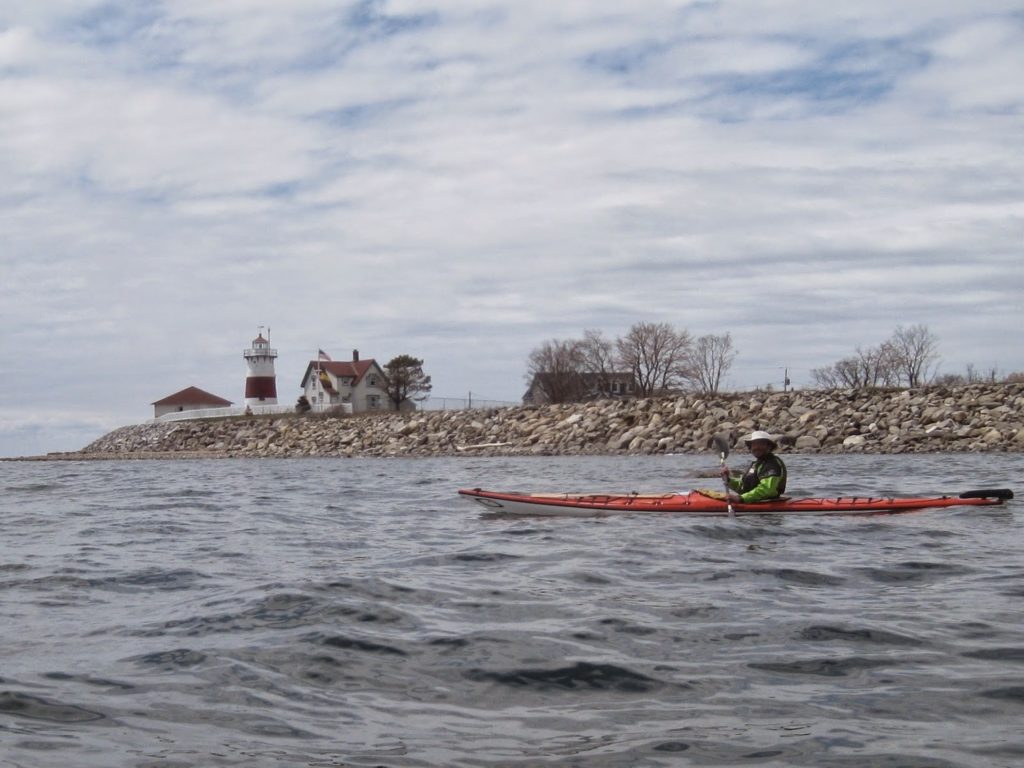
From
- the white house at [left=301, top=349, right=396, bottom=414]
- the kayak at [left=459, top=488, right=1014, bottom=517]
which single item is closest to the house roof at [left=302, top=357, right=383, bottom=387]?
the white house at [left=301, top=349, right=396, bottom=414]

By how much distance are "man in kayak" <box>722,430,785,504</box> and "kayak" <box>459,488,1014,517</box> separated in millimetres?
128

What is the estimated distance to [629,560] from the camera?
33.3ft

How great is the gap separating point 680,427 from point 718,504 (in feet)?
83.5

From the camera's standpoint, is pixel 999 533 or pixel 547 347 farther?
pixel 547 347

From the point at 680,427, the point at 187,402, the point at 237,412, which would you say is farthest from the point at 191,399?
the point at 680,427

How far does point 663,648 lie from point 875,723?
1.68 meters

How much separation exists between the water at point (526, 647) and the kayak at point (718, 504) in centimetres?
52

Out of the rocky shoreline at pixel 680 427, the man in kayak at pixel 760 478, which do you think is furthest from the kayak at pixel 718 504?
the rocky shoreline at pixel 680 427

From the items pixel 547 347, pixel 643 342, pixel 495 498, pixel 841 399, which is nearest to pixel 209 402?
pixel 547 347

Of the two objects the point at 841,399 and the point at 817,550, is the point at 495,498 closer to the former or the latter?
the point at 817,550

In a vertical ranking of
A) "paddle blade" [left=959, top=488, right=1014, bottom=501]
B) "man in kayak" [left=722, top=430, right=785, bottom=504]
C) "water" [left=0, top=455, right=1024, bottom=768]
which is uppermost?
"man in kayak" [left=722, top=430, right=785, bottom=504]

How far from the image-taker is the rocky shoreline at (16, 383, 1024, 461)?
3291 centimetres

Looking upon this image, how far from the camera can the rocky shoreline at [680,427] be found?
108ft

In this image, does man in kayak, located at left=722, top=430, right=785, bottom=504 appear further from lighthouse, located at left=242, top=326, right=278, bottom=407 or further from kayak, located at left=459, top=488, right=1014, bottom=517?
lighthouse, located at left=242, top=326, right=278, bottom=407
